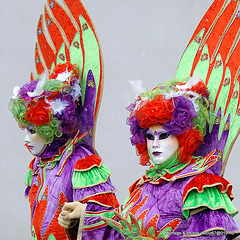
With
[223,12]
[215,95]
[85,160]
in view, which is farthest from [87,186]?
[223,12]

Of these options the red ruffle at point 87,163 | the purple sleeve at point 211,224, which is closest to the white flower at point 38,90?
the red ruffle at point 87,163

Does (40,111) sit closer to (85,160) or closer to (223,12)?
(85,160)

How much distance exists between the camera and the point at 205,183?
3.49m

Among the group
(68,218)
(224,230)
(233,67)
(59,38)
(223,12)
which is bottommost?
(224,230)

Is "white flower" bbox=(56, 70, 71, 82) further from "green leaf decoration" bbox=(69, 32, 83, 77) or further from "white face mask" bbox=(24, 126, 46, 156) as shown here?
"white face mask" bbox=(24, 126, 46, 156)

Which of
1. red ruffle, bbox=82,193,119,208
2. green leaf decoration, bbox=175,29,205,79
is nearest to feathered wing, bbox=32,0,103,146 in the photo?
red ruffle, bbox=82,193,119,208

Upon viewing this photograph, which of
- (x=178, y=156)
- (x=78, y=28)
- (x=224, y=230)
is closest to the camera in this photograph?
(x=224, y=230)

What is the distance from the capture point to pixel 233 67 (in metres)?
3.82

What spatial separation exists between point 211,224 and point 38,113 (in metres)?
1.34

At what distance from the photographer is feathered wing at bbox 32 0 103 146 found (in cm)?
431

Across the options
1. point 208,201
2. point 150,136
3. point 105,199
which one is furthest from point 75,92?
point 208,201

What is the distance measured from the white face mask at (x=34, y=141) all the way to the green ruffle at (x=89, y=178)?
0.91 feet

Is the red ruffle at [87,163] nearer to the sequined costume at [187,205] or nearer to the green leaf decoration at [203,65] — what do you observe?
the sequined costume at [187,205]

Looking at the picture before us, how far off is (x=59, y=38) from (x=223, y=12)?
119cm
